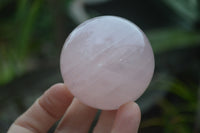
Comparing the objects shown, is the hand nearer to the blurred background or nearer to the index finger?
the index finger

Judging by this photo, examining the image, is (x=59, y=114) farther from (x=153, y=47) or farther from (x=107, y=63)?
(x=153, y=47)

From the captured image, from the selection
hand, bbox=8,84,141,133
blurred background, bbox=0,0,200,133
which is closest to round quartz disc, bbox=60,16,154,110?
hand, bbox=8,84,141,133

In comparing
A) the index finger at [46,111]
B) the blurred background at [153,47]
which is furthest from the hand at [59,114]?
the blurred background at [153,47]

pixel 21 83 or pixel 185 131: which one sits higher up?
pixel 21 83

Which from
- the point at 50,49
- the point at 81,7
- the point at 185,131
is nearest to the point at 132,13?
the point at 81,7

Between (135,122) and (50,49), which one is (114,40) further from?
(50,49)

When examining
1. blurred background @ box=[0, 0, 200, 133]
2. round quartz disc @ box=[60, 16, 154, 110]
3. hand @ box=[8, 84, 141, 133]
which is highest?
A: round quartz disc @ box=[60, 16, 154, 110]
